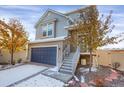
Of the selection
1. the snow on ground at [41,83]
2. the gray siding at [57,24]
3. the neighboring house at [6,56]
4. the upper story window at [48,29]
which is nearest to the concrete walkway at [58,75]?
the snow on ground at [41,83]

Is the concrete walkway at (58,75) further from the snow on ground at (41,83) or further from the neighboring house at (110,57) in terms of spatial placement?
the neighboring house at (110,57)

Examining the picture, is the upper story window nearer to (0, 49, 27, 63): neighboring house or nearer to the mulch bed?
(0, 49, 27, 63): neighboring house

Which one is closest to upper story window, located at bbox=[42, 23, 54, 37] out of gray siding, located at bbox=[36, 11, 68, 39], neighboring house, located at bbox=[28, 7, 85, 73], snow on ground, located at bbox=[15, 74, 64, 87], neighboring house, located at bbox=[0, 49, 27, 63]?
neighboring house, located at bbox=[28, 7, 85, 73]

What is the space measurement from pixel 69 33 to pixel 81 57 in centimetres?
61

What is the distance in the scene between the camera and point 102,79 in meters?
3.80

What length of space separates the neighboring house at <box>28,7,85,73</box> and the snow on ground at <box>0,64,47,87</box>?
0.79 ft

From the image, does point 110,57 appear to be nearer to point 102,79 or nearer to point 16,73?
point 102,79

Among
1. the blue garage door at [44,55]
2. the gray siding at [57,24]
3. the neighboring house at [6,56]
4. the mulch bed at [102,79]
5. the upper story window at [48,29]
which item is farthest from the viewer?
the upper story window at [48,29]

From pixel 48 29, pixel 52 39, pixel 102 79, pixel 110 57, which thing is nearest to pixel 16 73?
pixel 52 39

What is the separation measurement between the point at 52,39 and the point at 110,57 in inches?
56.3

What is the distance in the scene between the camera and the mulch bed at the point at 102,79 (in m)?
3.77

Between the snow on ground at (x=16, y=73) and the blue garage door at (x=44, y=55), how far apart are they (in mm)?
198

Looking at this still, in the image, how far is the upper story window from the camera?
4.63 meters

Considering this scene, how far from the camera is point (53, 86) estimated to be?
3.79 meters
